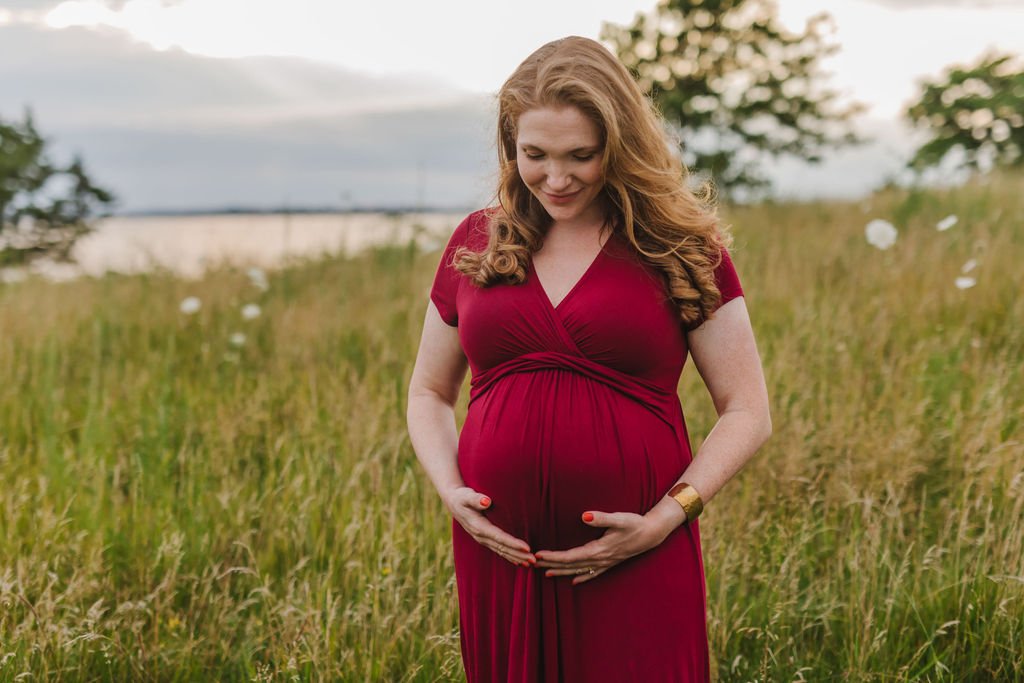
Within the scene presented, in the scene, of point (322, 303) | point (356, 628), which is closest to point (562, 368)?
point (356, 628)

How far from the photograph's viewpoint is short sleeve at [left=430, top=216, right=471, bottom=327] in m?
2.11

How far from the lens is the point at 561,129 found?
1.83m

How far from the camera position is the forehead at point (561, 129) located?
1.83 meters

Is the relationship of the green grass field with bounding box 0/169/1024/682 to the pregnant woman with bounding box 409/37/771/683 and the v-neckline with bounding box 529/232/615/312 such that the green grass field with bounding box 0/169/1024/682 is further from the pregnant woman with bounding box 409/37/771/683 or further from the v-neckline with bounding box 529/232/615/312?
the v-neckline with bounding box 529/232/615/312

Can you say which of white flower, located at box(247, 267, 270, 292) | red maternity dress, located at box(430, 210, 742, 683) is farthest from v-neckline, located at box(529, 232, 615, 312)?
white flower, located at box(247, 267, 270, 292)

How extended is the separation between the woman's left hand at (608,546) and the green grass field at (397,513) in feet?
3.14

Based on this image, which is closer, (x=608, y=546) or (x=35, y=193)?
(x=608, y=546)

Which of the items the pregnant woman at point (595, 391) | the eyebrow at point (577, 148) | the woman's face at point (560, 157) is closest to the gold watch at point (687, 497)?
the pregnant woman at point (595, 391)

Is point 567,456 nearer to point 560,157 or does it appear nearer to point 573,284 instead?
point 573,284

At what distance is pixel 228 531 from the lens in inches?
131

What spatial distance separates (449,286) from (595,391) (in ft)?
1.62

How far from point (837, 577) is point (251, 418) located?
2808mm

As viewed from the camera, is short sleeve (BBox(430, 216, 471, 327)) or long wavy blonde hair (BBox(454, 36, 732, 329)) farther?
short sleeve (BBox(430, 216, 471, 327))

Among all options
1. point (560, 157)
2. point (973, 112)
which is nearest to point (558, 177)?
point (560, 157)
